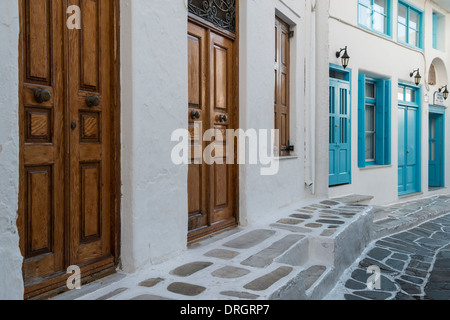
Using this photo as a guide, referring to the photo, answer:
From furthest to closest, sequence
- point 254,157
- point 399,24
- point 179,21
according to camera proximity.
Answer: point 399,24 < point 254,157 < point 179,21

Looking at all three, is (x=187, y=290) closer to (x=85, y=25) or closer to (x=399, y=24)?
(x=85, y=25)

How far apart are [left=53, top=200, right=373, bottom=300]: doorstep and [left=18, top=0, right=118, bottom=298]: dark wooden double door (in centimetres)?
24

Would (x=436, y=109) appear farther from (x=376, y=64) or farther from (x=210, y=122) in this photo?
(x=210, y=122)

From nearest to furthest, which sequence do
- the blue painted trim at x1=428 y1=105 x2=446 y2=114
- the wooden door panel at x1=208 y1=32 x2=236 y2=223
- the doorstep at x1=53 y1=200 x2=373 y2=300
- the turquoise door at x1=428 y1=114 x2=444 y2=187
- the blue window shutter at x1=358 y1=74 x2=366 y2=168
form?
the doorstep at x1=53 y1=200 x2=373 y2=300, the wooden door panel at x1=208 y1=32 x2=236 y2=223, the blue window shutter at x1=358 y1=74 x2=366 y2=168, the blue painted trim at x1=428 y1=105 x2=446 y2=114, the turquoise door at x1=428 y1=114 x2=444 y2=187

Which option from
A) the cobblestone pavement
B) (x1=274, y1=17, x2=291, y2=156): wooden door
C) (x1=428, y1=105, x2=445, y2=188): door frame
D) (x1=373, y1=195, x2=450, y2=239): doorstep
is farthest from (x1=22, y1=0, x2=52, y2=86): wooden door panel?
(x1=428, y1=105, x2=445, y2=188): door frame

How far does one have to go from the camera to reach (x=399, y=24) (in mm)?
9336

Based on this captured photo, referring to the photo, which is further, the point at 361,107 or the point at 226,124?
the point at 361,107

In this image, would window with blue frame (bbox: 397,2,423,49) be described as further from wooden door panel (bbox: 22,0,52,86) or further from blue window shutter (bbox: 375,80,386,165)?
wooden door panel (bbox: 22,0,52,86)

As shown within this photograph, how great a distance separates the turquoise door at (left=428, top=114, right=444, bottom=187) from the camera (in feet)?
36.1

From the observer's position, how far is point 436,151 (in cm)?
1106

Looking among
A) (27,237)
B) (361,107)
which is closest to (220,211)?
(27,237)

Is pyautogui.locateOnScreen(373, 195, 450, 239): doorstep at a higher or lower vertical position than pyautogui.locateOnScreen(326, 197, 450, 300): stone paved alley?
higher
